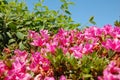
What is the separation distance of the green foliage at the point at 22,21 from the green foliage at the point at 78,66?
170 centimetres

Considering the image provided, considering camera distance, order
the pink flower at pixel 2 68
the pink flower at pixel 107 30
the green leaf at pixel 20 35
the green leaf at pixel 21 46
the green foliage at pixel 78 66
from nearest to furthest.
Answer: the green foliage at pixel 78 66
the pink flower at pixel 2 68
the pink flower at pixel 107 30
the green leaf at pixel 21 46
the green leaf at pixel 20 35

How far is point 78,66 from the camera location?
302cm

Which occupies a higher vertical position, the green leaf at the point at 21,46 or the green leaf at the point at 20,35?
the green leaf at the point at 20,35

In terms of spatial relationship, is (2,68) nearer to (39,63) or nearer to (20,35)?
(39,63)

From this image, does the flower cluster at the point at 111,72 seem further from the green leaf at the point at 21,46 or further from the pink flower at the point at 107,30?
the green leaf at the point at 21,46

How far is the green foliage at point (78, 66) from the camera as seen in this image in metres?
2.93

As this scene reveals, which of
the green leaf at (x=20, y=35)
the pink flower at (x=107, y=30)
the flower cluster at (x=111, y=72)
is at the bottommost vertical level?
the flower cluster at (x=111, y=72)

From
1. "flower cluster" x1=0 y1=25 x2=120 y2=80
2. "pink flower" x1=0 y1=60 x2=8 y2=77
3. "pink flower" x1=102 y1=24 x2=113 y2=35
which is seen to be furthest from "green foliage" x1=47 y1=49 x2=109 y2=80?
"pink flower" x1=102 y1=24 x2=113 y2=35

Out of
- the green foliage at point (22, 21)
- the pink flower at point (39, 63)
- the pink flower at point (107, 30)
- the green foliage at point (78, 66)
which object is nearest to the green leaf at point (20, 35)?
the green foliage at point (22, 21)

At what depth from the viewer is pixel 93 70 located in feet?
9.67

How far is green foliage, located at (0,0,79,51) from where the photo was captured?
16.9 ft

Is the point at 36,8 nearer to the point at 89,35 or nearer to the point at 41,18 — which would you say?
the point at 41,18

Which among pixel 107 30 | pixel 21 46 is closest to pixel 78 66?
pixel 107 30

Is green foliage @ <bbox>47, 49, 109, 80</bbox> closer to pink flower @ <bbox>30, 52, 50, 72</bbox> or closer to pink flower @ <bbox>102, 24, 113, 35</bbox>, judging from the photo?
pink flower @ <bbox>30, 52, 50, 72</bbox>
